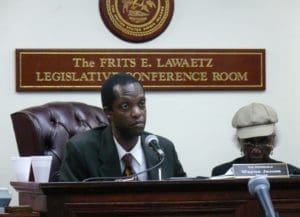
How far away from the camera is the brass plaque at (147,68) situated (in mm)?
4887

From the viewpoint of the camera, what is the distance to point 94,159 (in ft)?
11.5

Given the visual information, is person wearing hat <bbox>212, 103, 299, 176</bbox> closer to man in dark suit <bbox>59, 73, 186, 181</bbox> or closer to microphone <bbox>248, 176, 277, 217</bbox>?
man in dark suit <bbox>59, 73, 186, 181</bbox>

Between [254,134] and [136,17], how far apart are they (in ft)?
3.79

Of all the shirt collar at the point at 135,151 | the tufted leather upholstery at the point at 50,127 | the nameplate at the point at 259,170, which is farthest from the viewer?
the tufted leather upholstery at the point at 50,127

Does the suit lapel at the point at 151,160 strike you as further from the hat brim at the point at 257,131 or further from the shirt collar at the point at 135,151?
the hat brim at the point at 257,131

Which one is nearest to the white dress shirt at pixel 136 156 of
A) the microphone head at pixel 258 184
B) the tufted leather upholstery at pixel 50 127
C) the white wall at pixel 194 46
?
the tufted leather upholstery at pixel 50 127

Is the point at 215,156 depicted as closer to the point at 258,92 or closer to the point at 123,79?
the point at 258,92

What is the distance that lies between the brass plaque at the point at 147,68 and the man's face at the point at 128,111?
1370 mm

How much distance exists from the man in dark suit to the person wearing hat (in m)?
0.84

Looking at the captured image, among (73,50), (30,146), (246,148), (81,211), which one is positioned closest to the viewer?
(81,211)

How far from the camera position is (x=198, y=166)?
16.5ft

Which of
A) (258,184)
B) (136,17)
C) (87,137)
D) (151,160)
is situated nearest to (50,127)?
(87,137)

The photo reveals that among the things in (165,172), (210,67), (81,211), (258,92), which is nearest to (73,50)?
(210,67)

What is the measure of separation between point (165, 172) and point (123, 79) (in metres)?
0.48
